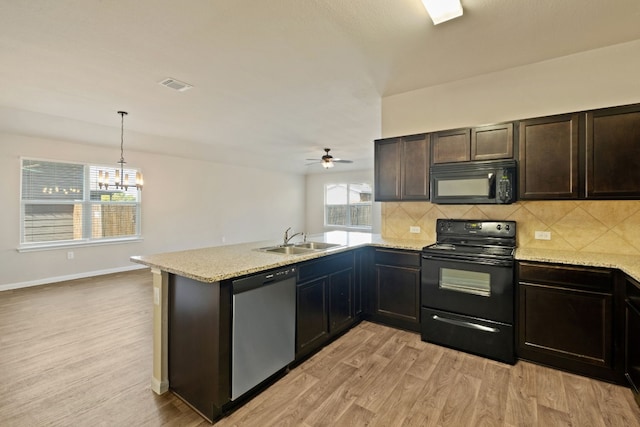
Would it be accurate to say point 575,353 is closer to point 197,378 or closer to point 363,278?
point 363,278

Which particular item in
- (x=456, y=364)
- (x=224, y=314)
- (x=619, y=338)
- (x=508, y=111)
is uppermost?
(x=508, y=111)

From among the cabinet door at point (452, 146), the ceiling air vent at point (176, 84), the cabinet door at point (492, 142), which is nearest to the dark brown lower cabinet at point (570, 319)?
Answer: the cabinet door at point (492, 142)

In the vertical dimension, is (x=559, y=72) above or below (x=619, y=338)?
above

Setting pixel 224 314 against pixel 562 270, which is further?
pixel 562 270

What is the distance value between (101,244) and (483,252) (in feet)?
21.1

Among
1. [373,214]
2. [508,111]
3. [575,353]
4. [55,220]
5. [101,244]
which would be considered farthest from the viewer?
[373,214]

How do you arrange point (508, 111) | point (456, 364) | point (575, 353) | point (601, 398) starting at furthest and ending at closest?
point (508, 111) → point (456, 364) → point (575, 353) → point (601, 398)

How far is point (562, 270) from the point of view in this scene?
91.9 inches

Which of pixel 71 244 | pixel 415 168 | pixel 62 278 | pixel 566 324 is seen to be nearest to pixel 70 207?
pixel 71 244

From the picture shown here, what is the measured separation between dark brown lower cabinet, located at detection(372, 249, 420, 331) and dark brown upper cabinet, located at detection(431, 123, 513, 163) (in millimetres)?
1093

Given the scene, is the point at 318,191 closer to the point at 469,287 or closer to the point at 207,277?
the point at 469,287

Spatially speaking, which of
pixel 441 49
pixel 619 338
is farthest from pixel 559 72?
pixel 619 338

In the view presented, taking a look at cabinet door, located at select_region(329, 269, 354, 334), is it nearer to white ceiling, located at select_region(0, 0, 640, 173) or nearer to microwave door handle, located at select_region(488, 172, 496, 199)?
microwave door handle, located at select_region(488, 172, 496, 199)

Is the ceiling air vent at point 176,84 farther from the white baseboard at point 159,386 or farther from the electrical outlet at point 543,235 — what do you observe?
the electrical outlet at point 543,235
